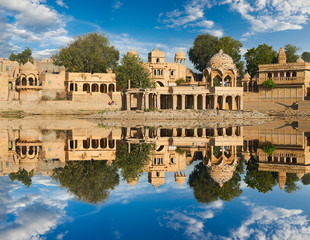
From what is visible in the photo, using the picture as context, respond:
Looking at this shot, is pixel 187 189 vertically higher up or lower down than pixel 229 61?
lower down

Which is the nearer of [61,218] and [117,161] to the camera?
[61,218]

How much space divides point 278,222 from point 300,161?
8818 mm

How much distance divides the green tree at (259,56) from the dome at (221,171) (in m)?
55.7

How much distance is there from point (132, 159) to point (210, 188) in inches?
239

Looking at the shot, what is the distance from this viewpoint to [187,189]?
1024 cm

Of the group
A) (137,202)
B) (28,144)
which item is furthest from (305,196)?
(28,144)

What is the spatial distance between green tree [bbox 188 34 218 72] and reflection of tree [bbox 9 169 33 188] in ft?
230

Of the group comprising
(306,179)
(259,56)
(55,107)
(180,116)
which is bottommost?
(306,179)

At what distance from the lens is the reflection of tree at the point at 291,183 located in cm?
1030

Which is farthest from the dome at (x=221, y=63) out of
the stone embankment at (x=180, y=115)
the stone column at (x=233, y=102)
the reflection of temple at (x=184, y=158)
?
the reflection of temple at (x=184, y=158)

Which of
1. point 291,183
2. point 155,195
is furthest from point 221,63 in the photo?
point 155,195

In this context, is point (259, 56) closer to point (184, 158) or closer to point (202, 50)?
point (202, 50)

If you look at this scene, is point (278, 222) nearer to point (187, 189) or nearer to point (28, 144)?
point (187, 189)

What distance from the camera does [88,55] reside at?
64.1m
